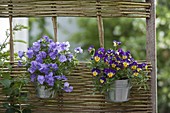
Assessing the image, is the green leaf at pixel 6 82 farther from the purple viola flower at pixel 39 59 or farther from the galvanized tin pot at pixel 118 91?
the galvanized tin pot at pixel 118 91

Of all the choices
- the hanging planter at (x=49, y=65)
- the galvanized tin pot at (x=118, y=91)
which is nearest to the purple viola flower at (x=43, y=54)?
the hanging planter at (x=49, y=65)

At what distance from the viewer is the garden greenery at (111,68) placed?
2.05 metres

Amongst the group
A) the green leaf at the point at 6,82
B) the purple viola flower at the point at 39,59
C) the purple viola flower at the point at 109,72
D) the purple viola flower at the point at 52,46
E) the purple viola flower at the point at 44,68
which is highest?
the purple viola flower at the point at 52,46

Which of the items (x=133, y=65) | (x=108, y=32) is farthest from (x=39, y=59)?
(x=108, y=32)

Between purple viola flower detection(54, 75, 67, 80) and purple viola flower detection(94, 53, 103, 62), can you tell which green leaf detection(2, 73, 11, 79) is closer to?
purple viola flower detection(54, 75, 67, 80)

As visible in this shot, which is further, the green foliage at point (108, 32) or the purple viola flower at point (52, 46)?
the green foliage at point (108, 32)

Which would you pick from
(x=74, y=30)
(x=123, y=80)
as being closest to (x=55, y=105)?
(x=123, y=80)

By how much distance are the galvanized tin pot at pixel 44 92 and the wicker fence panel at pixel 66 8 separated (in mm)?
400

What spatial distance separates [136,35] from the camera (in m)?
5.83

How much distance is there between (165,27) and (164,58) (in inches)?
19.9

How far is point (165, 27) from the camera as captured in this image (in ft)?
17.4

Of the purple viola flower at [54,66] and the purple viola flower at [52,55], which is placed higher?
the purple viola flower at [52,55]

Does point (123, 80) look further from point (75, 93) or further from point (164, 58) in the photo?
point (164, 58)

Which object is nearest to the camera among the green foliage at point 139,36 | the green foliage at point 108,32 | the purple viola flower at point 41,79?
the purple viola flower at point 41,79
